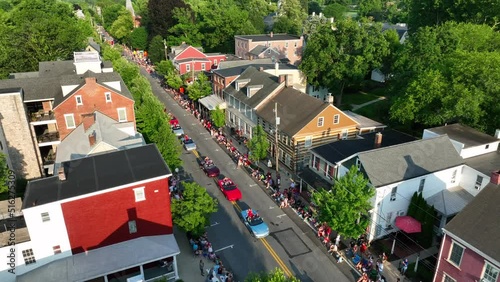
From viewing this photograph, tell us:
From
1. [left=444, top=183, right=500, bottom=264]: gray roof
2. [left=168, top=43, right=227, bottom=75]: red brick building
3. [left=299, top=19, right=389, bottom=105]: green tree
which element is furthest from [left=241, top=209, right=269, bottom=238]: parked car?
[left=168, top=43, right=227, bottom=75]: red brick building

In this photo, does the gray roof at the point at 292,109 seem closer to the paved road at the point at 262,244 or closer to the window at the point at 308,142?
the window at the point at 308,142

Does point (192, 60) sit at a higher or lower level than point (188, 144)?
higher

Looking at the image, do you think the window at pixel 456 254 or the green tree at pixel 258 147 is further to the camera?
the green tree at pixel 258 147

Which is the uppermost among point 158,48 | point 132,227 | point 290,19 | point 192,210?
point 290,19

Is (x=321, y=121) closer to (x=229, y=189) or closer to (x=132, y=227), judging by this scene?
(x=229, y=189)

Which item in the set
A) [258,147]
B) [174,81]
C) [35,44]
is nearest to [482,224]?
[258,147]

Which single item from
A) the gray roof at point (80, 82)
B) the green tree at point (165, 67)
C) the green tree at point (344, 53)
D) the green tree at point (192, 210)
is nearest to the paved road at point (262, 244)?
the green tree at point (192, 210)

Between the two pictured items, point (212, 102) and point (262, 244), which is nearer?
point (262, 244)
